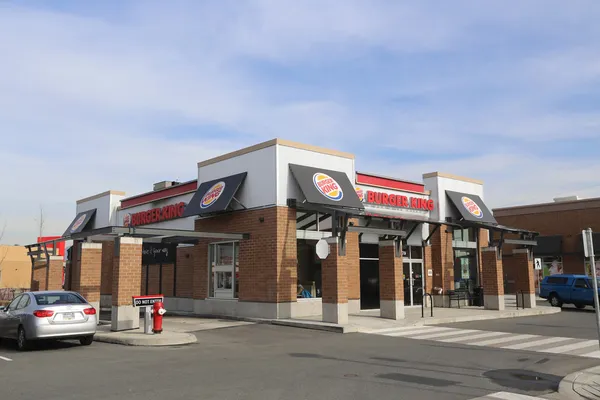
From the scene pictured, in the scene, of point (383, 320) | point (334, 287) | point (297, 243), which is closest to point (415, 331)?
point (383, 320)

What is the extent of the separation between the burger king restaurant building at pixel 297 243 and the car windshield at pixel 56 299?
2654mm

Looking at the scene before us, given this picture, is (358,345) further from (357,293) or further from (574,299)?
(574,299)

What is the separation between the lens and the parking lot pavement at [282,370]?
822 cm

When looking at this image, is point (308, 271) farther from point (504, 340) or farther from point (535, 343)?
point (535, 343)

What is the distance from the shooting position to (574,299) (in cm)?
2800

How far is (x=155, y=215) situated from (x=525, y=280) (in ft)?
62.7

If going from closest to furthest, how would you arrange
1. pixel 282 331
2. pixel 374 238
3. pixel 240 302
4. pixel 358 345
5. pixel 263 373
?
pixel 263 373
pixel 358 345
pixel 282 331
pixel 240 302
pixel 374 238

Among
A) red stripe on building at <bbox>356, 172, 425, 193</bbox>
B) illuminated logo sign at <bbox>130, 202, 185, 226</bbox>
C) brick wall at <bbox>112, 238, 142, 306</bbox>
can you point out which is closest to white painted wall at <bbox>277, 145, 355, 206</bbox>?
red stripe on building at <bbox>356, 172, 425, 193</bbox>

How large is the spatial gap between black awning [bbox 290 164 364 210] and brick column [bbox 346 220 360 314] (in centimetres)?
229

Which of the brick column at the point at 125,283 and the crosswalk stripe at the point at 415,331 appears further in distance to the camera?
the brick column at the point at 125,283

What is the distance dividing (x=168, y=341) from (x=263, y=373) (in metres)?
5.12

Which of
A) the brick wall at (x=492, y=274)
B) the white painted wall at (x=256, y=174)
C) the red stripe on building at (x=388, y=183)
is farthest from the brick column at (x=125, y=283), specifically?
the brick wall at (x=492, y=274)

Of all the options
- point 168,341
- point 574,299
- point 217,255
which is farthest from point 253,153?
point 574,299

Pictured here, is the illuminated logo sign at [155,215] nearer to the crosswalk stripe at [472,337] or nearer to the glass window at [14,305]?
the glass window at [14,305]
